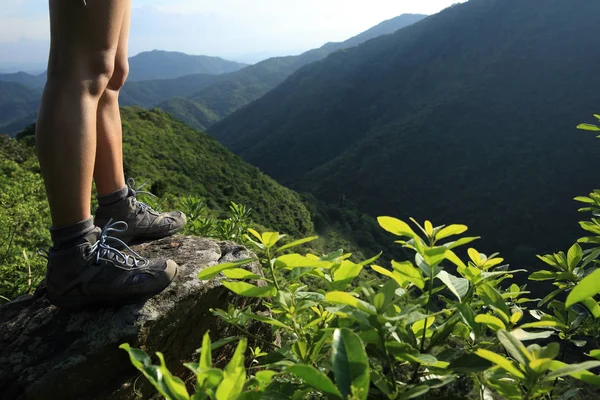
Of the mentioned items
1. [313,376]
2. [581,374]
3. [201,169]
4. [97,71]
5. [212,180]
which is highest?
[97,71]

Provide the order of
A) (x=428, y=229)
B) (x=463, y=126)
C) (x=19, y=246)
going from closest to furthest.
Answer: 1. (x=428, y=229)
2. (x=19, y=246)
3. (x=463, y=126)

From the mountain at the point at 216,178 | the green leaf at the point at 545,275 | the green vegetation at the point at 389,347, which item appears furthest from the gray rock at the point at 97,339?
the mountain at the point at 216,178

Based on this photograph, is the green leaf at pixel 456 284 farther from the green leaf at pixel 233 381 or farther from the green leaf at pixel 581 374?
the green leaf at pixel 233 381

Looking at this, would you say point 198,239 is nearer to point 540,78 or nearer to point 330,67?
point 540,78

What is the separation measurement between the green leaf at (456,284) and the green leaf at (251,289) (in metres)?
0.31

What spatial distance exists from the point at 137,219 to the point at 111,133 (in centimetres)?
46

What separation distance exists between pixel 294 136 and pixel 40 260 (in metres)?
103

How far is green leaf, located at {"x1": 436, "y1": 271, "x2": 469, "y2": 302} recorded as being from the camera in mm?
755

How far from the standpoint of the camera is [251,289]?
0.78 metres

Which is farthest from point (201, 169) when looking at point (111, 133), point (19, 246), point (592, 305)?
point (592, 305)

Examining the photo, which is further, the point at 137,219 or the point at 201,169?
the point at 201,169

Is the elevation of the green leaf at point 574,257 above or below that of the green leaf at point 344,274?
below

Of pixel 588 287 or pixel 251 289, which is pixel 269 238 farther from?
pixel 588 287

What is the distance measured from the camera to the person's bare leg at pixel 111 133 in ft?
6.07
